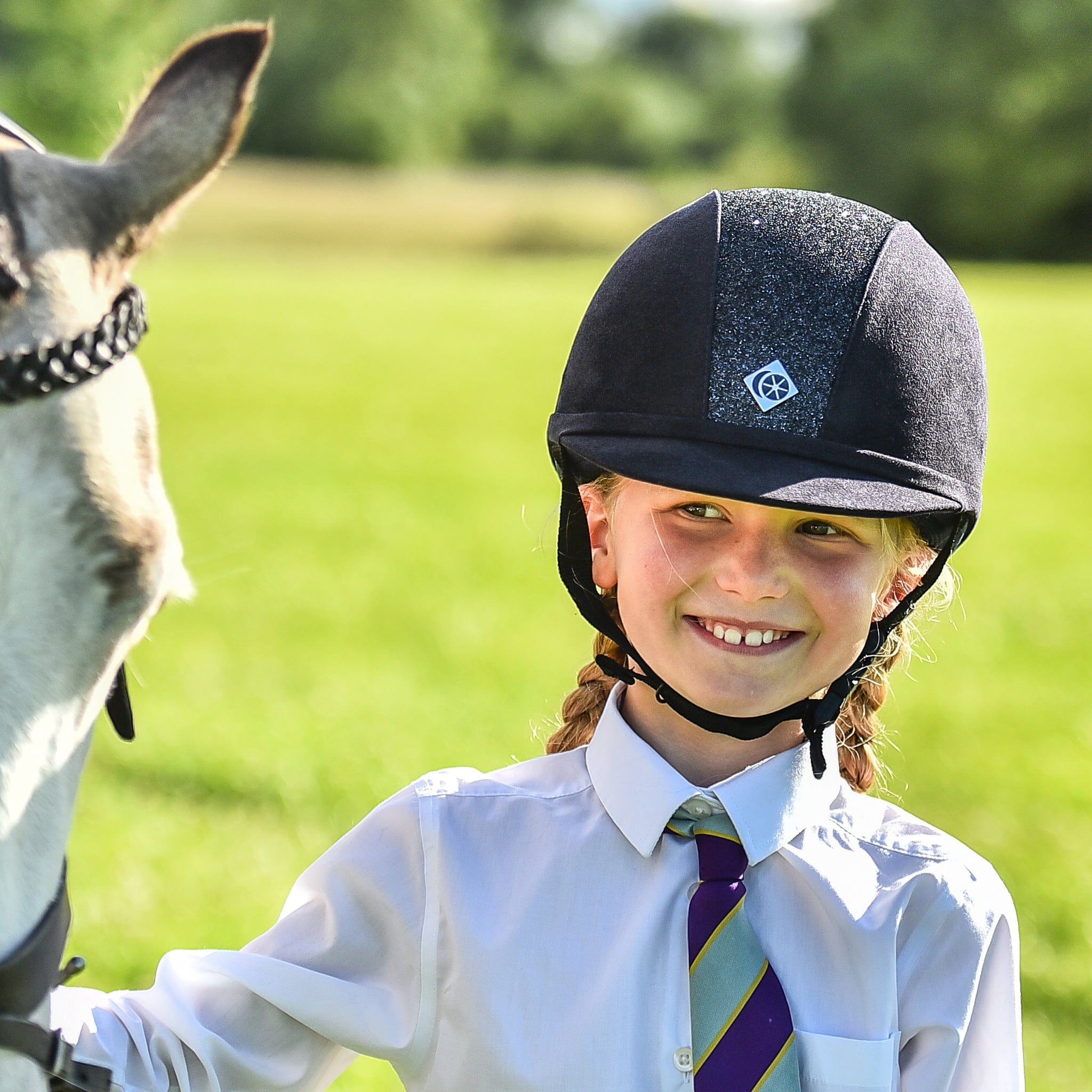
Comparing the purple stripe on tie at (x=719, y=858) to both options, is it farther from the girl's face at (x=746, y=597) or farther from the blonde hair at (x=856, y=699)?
the blonde hair at (x=856, y=699)

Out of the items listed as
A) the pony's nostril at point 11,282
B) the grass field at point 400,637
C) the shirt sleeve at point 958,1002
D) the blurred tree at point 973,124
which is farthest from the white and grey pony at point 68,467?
the blurred tree at point 973,124

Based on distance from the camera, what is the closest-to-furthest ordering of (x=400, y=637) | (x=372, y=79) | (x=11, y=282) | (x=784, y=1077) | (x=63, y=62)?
(x=11, y=282), (x=784, y=1077), (x=400, y=637), (x=63, y=62), (x=372, y=79)

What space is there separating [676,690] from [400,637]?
608 cm

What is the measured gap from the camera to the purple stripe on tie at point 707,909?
5.30 feet

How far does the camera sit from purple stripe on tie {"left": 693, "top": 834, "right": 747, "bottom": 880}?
1.66 m

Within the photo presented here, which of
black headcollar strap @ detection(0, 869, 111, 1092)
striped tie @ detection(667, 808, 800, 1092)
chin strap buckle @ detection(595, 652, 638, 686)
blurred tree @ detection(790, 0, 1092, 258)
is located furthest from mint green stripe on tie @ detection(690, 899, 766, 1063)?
blurred tree @ detection(790, 0, 1092, 258)

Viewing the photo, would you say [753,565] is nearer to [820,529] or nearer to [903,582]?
[820,529]

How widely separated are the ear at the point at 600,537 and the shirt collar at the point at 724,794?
25 centimetres

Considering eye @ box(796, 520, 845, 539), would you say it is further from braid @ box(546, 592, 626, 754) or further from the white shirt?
braid @ box(546, 592, 626, 754)

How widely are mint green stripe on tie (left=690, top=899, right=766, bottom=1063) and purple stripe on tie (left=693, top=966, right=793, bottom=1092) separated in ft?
0.04

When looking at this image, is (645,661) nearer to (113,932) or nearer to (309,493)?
(113,932)

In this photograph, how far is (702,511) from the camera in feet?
5.76

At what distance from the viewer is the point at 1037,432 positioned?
1341 cm

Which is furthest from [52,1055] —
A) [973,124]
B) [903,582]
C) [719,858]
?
[973,124]
